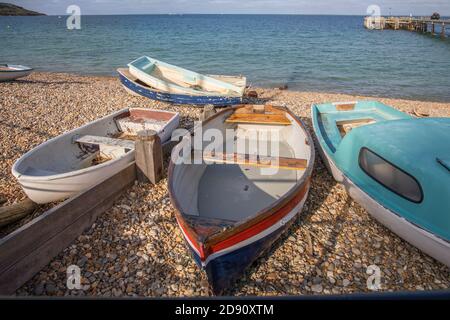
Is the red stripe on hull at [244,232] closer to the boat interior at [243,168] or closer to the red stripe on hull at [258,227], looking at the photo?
the red stripe on hull at [258,227]

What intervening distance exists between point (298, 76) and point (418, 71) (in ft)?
36.7

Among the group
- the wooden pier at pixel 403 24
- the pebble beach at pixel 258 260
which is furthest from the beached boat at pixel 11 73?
the wooden pier at pixel 403 24

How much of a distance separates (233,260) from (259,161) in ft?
7.62

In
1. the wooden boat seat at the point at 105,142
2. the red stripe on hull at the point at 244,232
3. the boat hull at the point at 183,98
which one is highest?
the boat hull at the point at 183,98

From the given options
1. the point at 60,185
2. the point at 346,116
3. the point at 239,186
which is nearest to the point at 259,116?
the point at 346,116

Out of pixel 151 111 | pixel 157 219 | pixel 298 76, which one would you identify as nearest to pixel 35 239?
pixel 157 219

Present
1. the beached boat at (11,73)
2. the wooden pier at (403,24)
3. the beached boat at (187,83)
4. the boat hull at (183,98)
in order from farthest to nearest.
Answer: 1. the wooden pier at (403,24)
2. the beached boat at (11,73)
3. the beached boat at (187,83)
4. the boat hull at (183,98)

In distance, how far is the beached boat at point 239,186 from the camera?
165 inches

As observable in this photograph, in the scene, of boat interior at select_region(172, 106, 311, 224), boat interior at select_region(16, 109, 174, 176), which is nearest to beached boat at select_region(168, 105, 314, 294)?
boat interior at select_region(172, 106, 311, 224)

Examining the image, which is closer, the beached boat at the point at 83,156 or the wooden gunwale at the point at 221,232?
the wooden gunwale at the point at 221,232

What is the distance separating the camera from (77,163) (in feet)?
24.4

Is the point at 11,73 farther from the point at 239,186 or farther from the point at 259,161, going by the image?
the point at 259,161

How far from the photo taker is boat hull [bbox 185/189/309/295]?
13.6ft

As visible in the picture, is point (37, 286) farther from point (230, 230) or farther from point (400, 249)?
point (400, 249)
